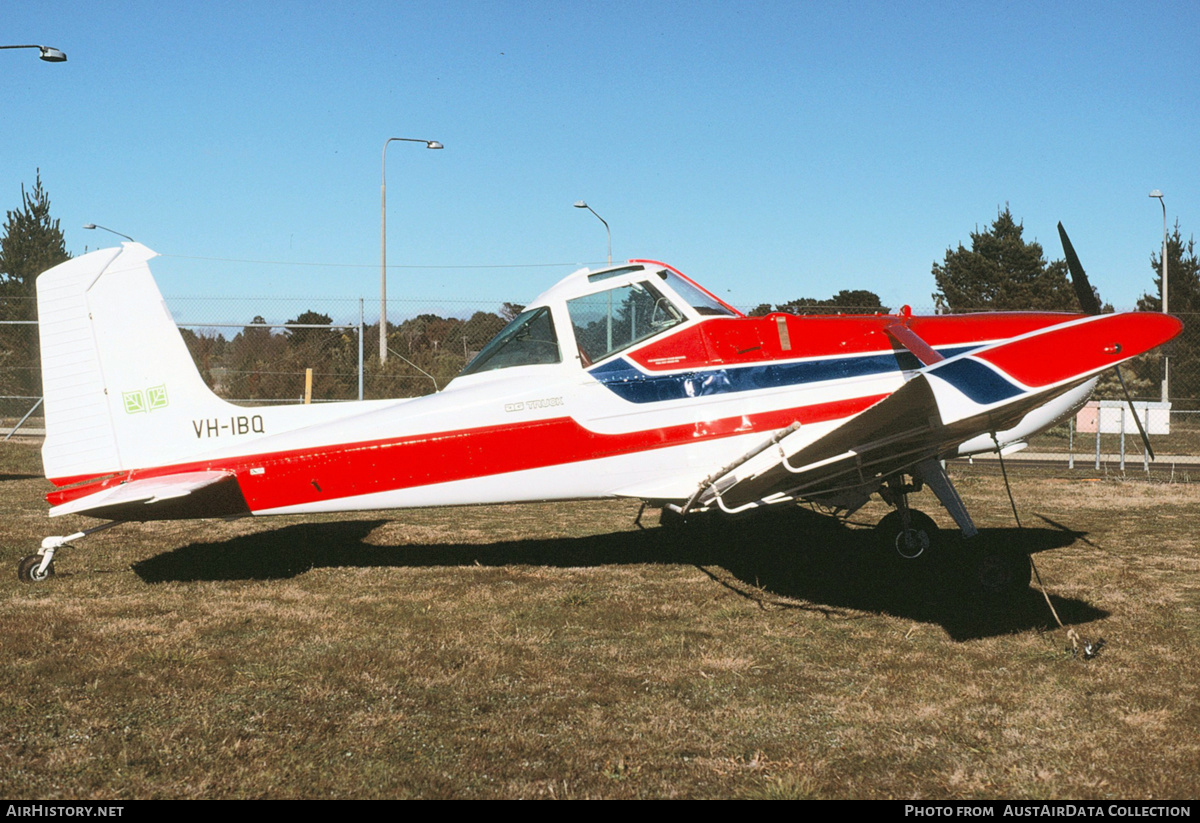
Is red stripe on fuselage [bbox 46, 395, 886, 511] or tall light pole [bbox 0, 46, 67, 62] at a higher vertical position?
tall light pole [bbox 0, 46, 67, 62]

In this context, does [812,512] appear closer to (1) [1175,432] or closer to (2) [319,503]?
(2) [319,503]

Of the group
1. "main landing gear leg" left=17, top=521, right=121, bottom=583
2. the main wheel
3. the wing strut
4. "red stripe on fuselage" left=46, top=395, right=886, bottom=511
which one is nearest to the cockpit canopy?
→ "red stripe on fuselage" left=46, top=395, right=886, bottom=511

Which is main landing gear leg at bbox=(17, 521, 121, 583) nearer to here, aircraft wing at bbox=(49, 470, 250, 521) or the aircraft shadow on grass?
aircraft wing at bbox=(49, 470, 250, 521)

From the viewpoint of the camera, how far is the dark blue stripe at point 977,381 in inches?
175

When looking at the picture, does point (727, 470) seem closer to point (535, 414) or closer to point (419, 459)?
point (535, 414)

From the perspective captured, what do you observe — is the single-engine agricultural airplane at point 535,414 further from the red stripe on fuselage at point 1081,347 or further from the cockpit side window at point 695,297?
the red stripe on fuselage at point 1081,347

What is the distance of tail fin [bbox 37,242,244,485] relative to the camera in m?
6.39

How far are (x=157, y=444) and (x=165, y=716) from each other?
3.07 metres

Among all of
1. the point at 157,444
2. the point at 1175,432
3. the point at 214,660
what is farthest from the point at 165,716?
the point at 1175,432

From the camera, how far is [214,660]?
15.5ft

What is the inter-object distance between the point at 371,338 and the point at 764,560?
601 inches

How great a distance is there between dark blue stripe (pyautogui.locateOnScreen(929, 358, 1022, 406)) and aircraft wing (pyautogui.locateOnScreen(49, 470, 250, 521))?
4.99 metres

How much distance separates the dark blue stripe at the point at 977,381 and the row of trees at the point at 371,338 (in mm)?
5227

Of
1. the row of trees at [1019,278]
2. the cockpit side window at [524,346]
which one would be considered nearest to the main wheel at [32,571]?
the cockpit side window at [524,346]
